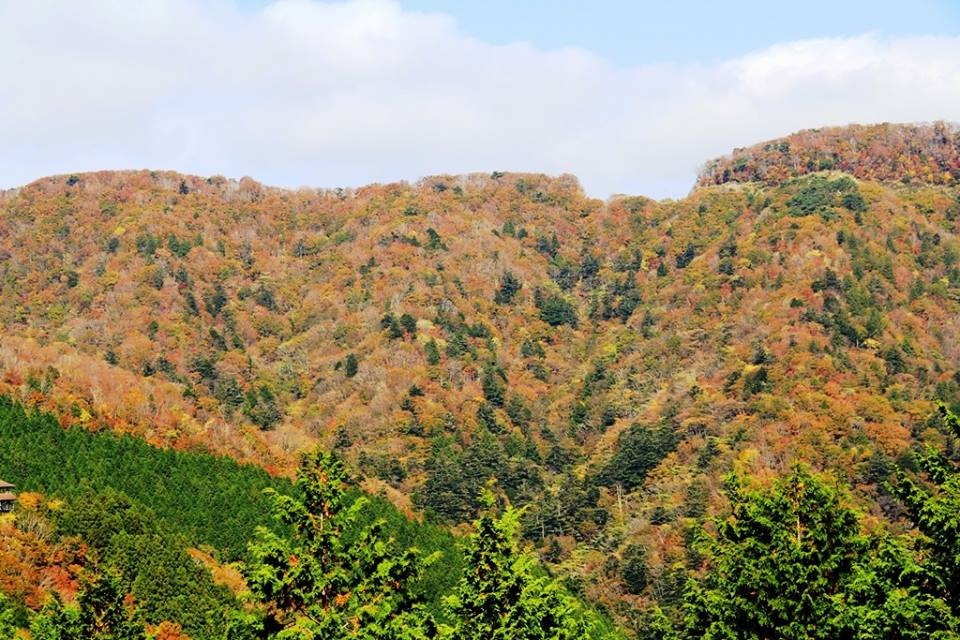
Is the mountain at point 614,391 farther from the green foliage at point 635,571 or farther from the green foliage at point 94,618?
the green foliage at point 94,618

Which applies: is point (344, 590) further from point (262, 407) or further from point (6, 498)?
point (262, 407)

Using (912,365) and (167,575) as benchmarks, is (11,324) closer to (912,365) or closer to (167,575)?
(167,575)

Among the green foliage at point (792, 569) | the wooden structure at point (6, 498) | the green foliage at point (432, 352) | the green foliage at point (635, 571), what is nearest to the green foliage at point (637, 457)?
the green foliage at point (635, 571)

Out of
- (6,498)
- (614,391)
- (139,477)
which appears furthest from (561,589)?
(614,391)

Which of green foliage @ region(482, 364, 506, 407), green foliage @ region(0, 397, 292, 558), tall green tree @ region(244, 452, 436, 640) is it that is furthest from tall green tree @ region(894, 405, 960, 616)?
green foliage @ region(482, 364, 506, 407)

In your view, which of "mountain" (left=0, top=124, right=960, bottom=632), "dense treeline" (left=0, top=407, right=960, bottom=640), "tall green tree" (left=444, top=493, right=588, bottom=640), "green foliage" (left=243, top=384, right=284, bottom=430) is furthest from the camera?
"green foliage" (left=243, top=384, right=284, bottom=430)

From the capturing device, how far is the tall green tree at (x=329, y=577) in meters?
23.3

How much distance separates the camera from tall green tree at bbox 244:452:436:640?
76.6ft

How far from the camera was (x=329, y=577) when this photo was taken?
23.6m

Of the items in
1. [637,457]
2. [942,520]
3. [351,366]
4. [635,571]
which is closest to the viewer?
[942,520]

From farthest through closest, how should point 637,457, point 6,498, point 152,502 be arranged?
1. point 637,457
2. point 152,502
3. point 6,498

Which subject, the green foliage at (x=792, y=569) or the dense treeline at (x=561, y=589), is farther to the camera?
the green foliage at (x=792, y=569)

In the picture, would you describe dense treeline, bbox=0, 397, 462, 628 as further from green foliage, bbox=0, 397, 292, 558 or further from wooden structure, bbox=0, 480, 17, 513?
wooden structure, bbox=0, 480, 17, 513

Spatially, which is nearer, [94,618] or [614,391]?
[94,618]
